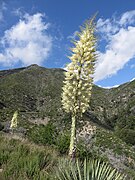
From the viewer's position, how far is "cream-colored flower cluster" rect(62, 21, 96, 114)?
18.8ft

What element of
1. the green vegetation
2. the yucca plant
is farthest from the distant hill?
the yucca plant

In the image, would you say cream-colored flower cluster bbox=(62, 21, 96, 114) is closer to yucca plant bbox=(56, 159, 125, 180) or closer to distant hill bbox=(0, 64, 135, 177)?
yucca plant bbox=(56, 159, 125, 180)

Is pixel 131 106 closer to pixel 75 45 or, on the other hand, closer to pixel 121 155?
pixel 121 155

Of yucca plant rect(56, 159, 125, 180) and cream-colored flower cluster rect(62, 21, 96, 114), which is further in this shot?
cream-colored flower cluster rect(62, 21, 96, 114)

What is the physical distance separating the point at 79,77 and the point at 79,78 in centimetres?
2

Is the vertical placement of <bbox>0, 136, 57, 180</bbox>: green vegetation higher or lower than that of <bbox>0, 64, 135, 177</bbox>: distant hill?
lower

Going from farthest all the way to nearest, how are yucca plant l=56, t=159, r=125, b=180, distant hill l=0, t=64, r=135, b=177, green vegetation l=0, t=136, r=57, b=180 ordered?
distant hill l=0, t=64, r=135, b=177 → green vegetation l=0, t=136, r=57, b=180 → yucca plant l=56, t=159, r=125, b=180

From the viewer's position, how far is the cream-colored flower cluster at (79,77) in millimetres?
5723

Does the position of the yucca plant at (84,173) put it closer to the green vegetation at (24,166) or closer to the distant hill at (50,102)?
the green vegetation at (24,166)

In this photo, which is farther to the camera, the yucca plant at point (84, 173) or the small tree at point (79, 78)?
the small tree at point (79, 78)

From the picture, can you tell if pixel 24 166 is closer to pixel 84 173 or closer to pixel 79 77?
pixel 84 173

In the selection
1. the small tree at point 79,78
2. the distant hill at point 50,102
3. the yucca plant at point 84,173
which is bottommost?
the yucca plant at point 84,173

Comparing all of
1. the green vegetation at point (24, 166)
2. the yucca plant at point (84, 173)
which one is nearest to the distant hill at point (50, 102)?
the green vegetation at point (24, 166)

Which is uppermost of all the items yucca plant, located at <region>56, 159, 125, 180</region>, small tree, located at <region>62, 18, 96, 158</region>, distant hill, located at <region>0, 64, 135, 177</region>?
distant hill, located at <region>0, 64, 135, 177</region>
